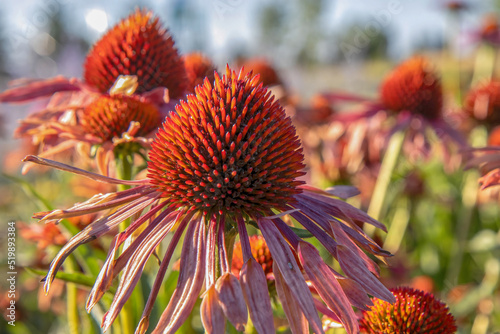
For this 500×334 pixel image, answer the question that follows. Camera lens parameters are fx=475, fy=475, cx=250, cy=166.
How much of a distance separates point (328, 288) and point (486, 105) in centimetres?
206

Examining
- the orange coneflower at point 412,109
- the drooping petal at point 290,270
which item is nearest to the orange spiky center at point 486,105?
the orange coneflower at point 412,109

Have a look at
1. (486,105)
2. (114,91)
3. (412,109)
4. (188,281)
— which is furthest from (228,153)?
(486,105)

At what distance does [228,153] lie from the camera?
2.81ft

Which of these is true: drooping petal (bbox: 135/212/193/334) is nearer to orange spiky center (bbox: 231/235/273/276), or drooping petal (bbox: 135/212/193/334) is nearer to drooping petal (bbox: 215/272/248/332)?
drooping petal (bbox: 215/272/248/332)

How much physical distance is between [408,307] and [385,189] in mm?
1017

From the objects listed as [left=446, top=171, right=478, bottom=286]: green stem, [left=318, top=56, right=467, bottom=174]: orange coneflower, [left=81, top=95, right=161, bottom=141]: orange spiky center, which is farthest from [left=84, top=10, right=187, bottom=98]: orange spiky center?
[left=446, top=171, right=478, bottom=286]: green stem

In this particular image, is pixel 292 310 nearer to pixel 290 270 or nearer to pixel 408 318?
pixel 290 270

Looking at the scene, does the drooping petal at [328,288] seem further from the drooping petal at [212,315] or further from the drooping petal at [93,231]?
the drooping petal at [93,231]

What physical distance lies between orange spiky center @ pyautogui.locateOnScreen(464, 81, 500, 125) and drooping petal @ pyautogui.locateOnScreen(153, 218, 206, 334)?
2.07 metres

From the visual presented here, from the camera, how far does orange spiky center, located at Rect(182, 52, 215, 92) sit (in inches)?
58.2

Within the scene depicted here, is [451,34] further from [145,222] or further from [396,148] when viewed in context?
[145,222]

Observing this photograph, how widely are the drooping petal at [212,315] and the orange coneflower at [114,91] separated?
55cm

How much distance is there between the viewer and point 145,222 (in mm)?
894

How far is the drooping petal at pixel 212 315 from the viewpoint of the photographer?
25.4 inches
